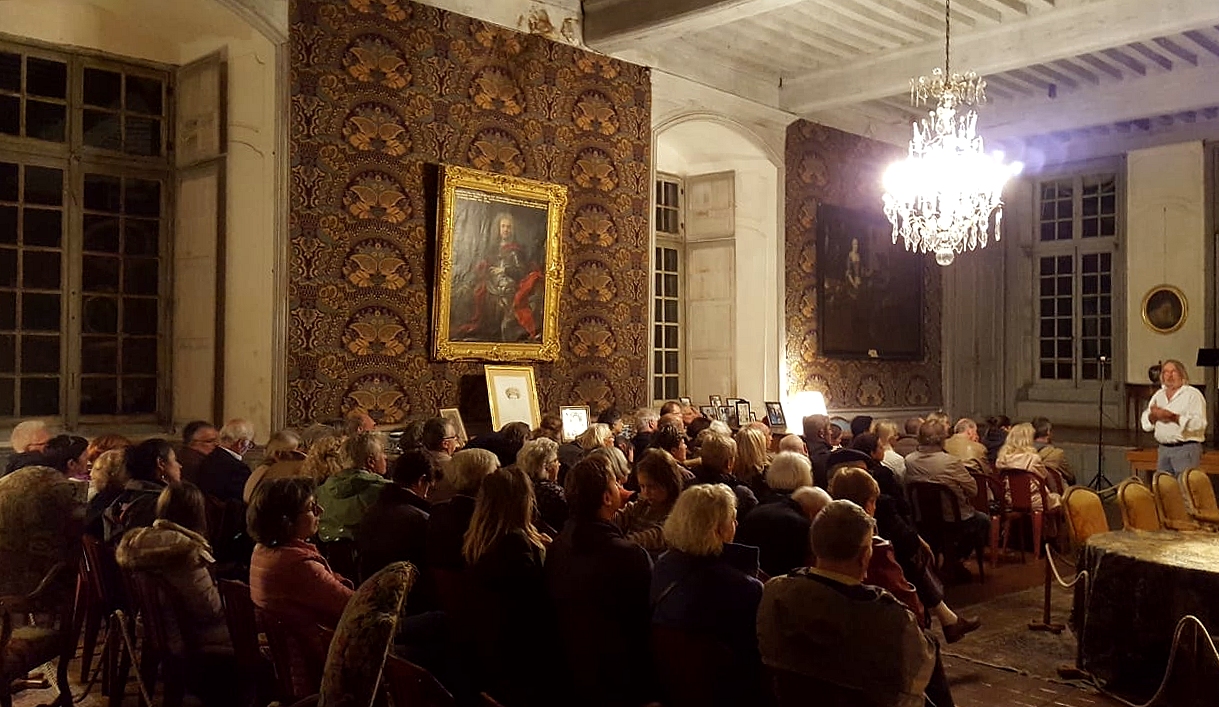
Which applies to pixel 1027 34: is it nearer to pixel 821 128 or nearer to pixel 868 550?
pixel 821 128

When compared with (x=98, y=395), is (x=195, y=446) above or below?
below

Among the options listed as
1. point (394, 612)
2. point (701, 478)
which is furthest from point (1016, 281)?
point (394, 612)

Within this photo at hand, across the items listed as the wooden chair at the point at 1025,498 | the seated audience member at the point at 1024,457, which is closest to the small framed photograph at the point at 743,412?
the seated audience member at the point at 1024,457

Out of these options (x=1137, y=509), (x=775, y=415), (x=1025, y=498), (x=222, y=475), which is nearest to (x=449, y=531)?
(x=222, y=475)

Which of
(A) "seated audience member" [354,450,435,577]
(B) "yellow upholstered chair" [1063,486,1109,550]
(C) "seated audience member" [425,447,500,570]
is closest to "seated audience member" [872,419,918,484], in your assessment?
(B) "yellow upholstered chair" [1063,486,1109,550]

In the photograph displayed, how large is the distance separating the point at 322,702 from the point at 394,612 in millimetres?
254

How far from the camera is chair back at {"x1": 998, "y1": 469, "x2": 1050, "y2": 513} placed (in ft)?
24.7

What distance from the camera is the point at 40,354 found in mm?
7172

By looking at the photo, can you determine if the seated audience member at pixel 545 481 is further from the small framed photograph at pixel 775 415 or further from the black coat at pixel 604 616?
the small framed photograph at pixel 775 415

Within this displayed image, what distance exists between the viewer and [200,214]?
7.52 m

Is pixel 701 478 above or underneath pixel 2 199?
underneath

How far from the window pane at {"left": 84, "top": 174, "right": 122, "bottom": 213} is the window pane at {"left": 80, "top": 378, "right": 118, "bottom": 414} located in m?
1.31

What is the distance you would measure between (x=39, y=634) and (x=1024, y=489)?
6574mm

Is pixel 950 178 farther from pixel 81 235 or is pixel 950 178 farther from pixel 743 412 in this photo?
pixel 81 235
